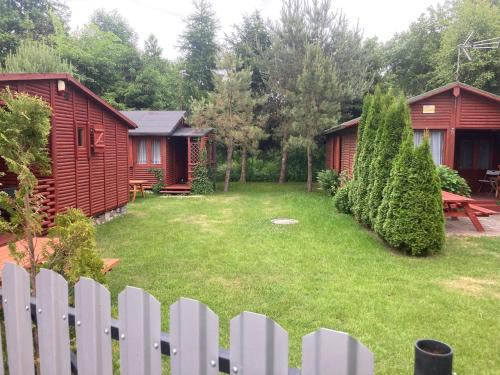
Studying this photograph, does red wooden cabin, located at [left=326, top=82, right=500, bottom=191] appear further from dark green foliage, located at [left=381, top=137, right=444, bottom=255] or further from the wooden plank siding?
the wooden plank siding

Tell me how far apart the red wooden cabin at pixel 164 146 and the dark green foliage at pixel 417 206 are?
10.9 metres

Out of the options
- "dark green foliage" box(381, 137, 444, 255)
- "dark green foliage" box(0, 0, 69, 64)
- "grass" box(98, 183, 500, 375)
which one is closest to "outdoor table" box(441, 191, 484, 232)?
"grass" box(98, 183, 500, 375)

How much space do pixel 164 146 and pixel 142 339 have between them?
16160mm

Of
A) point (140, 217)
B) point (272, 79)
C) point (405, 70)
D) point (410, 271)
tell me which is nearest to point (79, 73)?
point (272, 79)

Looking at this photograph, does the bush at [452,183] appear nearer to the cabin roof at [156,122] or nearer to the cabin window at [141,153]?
the cabin roof at [156,122]

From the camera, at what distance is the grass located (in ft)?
12.9

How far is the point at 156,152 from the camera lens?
1756 centimetres

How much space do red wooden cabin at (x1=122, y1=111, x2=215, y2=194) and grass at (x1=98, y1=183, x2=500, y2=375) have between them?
719 cm

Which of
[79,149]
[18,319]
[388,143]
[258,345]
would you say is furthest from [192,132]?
[258,345]

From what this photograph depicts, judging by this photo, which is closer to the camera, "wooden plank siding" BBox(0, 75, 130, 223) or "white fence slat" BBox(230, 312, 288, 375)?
"white fence slat" BBox(230, 312, 288, 375)

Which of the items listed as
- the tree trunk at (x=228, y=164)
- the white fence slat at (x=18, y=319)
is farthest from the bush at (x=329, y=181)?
the white fence slat at (x=18, y=319)

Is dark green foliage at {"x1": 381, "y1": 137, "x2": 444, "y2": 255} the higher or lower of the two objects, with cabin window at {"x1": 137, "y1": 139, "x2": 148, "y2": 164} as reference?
lower

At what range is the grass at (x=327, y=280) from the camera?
155 inches

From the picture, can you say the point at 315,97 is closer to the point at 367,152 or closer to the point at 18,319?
the point at 367,152
